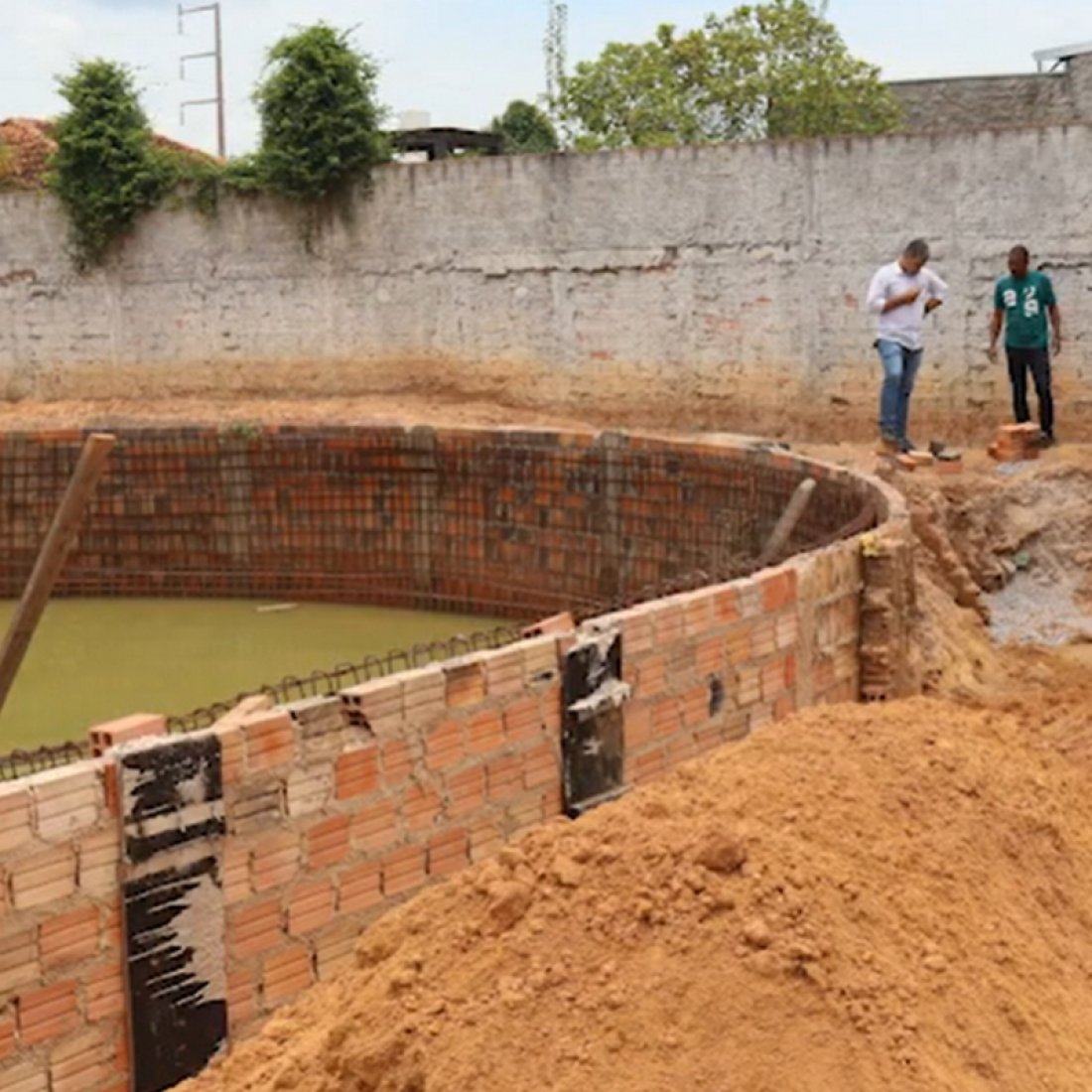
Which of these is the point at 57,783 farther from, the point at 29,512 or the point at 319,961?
the point at 29,512

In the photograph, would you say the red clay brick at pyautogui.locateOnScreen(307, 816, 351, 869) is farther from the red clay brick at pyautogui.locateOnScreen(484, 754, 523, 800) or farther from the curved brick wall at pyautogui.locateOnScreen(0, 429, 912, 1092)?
the red clay brick at pyautogui.locateOnScreen(484, 754, 523, 800)

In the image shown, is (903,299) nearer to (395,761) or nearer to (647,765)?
(647,765)

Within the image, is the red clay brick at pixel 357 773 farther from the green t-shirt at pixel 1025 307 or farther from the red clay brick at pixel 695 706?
the green t-shirt at pixel 1025 307

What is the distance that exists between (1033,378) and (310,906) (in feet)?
22.1

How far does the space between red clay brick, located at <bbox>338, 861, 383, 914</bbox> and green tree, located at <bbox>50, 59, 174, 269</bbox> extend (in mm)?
11082

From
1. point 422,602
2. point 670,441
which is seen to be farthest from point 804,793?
point 422,602

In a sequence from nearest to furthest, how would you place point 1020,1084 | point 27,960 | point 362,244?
point 1020,1084 → point 27,960 → point 362,244

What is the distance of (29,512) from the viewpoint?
1042cm

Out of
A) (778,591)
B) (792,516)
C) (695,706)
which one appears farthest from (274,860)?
(792,516)

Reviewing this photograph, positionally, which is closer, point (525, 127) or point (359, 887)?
point (359, 887)

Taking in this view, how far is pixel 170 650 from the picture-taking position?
913cm

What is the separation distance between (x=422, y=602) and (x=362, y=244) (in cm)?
424

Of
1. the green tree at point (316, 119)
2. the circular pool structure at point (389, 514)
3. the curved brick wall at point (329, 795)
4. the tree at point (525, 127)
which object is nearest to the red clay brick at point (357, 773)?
the curved brick wall at point (329, 795)

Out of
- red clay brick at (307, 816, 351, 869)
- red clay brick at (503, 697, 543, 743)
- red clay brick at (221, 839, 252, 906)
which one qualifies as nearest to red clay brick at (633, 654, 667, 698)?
red clay brick at (503, 697, 543, 743)
